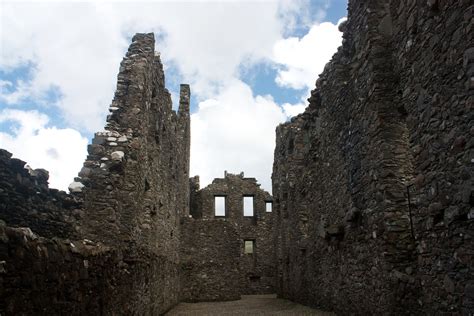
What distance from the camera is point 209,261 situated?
69.0ft

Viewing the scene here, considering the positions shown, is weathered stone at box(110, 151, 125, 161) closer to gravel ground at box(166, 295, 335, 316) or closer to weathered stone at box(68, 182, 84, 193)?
weathered stone at box(68, 182, 84, 193)

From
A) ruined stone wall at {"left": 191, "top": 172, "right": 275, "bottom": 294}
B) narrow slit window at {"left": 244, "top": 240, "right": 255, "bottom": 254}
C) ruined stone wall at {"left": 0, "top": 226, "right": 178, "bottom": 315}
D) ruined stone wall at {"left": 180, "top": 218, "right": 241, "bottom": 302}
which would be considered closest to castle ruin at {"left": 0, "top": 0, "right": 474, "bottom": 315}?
ruined stone wall at {"left": 0, "top": 226, "right": 178, "bottom": 315}

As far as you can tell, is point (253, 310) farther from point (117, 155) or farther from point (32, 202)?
point (32, 202)

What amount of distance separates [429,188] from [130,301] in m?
6.04

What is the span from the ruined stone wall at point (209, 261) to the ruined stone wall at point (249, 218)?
957 centimetres

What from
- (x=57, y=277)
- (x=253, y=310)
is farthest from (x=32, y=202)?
(x=253, y=310)

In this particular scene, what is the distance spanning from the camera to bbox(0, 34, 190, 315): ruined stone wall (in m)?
3.92

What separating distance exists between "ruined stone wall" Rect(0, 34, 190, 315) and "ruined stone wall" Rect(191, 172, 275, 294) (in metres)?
15.2

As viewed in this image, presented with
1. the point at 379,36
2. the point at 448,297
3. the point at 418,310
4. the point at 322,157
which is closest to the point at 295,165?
the point at 322,157

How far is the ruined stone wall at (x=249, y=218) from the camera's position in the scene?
101 feet

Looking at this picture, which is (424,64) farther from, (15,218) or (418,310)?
(15,218)

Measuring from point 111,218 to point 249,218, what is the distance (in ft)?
83.8

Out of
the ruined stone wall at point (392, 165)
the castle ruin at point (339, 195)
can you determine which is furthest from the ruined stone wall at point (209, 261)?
the ruined stone wall at point (392, 165)

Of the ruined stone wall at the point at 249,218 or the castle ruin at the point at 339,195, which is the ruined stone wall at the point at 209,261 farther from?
the ruined stone wall at the point at 249,218
